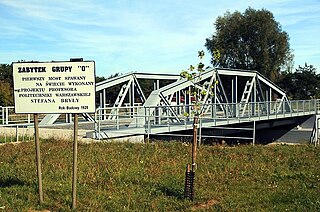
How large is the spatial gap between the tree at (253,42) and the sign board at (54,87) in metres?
56.2

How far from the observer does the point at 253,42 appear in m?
63.7

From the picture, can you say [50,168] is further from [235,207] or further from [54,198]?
[235,207]

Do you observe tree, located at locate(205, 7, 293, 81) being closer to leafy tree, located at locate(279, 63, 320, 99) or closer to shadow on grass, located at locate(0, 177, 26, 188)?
leafy tree, located at locate(279, 63, 320, 99)

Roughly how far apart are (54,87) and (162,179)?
3306 millimetres

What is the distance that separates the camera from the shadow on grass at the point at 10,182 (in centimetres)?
902

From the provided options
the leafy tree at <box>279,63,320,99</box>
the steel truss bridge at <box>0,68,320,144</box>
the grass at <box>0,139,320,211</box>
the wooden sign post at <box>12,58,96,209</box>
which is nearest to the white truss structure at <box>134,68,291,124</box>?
the steel truss bridge at <box>0,68,320,144</box>

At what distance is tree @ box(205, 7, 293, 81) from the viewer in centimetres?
6319

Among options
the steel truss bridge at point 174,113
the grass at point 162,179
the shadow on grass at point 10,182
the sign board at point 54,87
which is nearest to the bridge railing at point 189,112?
the steel truss bridge at point 174,113

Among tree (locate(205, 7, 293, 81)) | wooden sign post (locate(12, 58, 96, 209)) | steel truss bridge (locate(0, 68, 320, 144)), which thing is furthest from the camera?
tree (locate(205, 7, 293, 81))

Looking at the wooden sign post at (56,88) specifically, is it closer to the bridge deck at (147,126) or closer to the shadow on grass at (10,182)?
the shadow on grass at (10,182)

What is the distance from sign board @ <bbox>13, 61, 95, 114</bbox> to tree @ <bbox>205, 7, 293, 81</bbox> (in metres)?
56.2

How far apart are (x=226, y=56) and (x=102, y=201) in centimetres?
5918

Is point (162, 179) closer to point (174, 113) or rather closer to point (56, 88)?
point (56, 88)

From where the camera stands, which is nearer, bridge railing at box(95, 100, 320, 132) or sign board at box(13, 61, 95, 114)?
sign board at box(13, 61, 95, 114)
